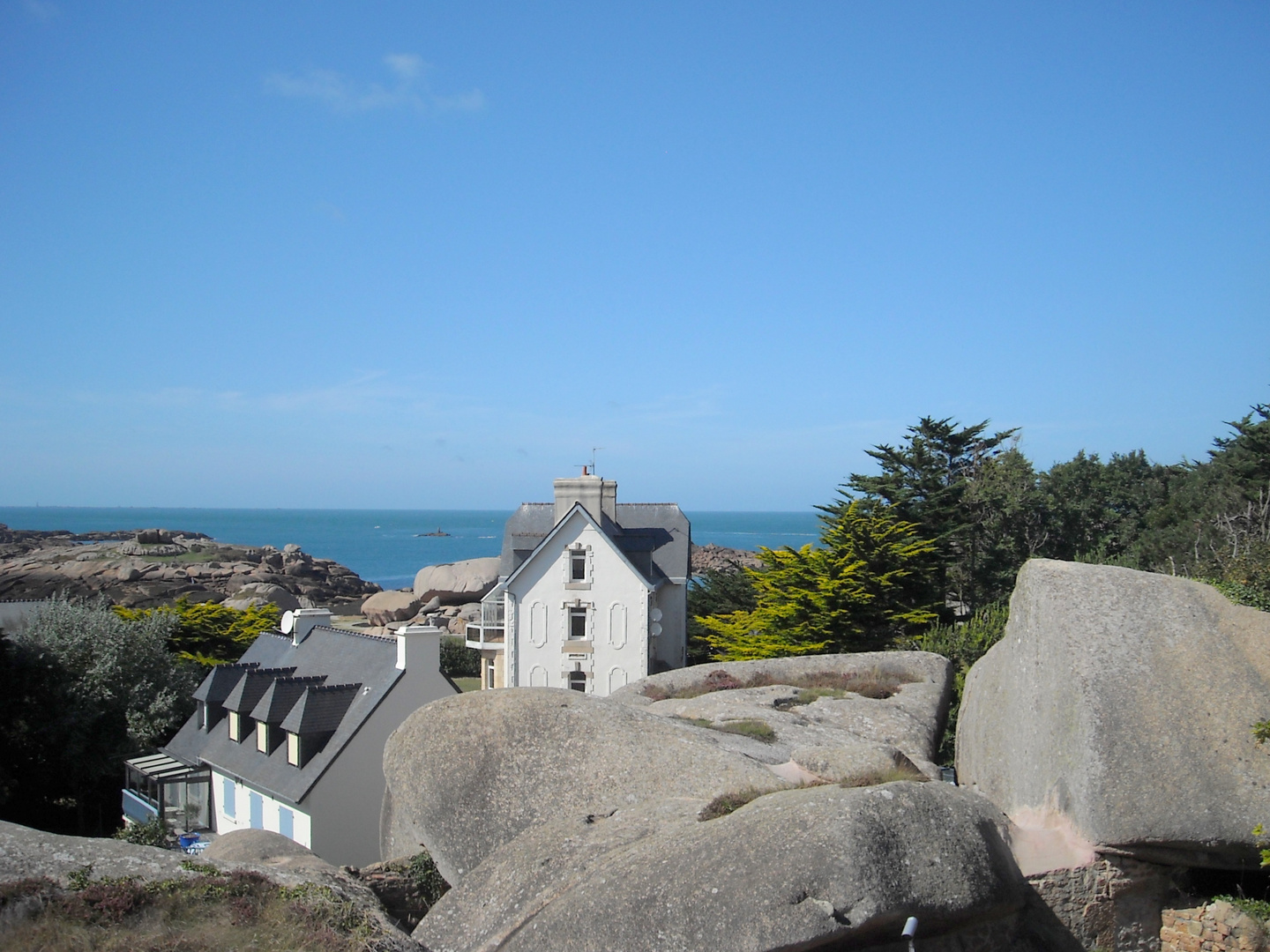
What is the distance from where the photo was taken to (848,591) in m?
31.7

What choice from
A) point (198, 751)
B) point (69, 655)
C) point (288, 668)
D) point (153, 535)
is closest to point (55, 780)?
point (69, 655)

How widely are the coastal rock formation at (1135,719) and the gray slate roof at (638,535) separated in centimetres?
2520

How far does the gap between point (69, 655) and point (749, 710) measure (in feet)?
84.8

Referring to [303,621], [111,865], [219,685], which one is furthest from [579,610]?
[111,865]

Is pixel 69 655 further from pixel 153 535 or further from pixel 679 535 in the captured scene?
pixel 153 535

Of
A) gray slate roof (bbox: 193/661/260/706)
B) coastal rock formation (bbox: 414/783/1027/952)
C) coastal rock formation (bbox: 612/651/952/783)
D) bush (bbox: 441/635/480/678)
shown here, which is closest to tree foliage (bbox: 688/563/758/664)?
bush (bbox: 441/635/480/678)

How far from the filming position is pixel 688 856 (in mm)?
8828

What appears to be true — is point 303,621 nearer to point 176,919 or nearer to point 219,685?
point 219,685

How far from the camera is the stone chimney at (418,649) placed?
82.9ft

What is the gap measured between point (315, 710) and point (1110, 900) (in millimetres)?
19582

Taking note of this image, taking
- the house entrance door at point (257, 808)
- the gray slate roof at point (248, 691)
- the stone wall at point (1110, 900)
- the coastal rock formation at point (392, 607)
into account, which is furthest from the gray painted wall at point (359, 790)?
the coastal rock formation at point (392, 607)

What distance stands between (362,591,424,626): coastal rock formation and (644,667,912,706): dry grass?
47729mm

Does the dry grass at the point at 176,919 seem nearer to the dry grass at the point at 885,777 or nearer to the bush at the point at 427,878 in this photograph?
the bush at the point at 427,878

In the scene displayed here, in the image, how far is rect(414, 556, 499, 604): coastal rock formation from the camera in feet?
212
